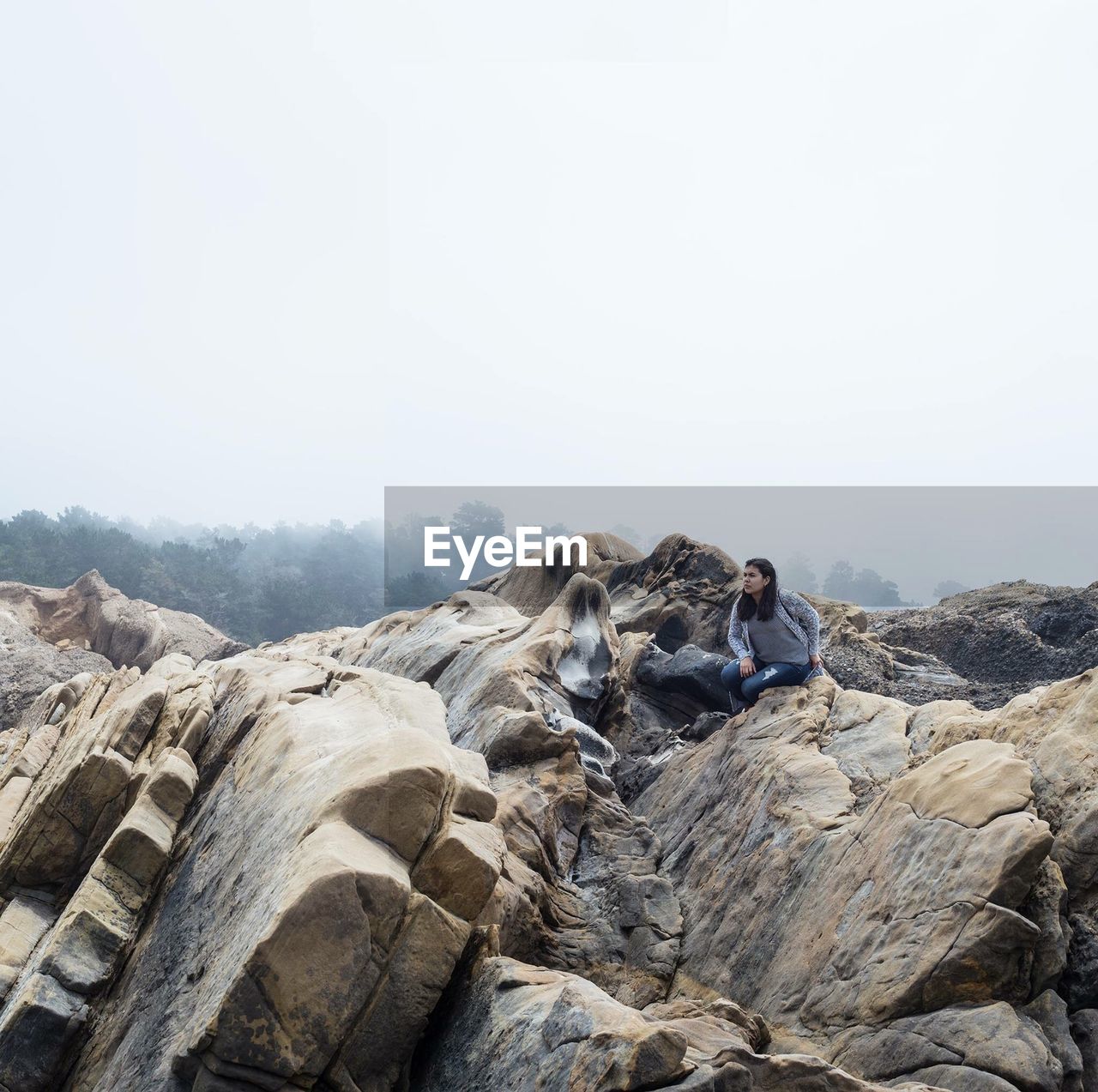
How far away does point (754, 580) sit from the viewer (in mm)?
10680

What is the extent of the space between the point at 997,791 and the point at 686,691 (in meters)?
9.29

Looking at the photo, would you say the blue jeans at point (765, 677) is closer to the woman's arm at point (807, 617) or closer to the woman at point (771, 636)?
the woman at point (771, 636)

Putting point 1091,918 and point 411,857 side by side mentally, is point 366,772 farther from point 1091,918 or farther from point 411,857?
point 1091,918

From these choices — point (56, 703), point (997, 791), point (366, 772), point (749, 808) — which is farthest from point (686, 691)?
point (56, 703)

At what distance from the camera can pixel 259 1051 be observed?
187 inches

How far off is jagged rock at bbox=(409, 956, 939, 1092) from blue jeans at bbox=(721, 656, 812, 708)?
570cm

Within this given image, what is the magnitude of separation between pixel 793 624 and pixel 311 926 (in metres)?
7.66

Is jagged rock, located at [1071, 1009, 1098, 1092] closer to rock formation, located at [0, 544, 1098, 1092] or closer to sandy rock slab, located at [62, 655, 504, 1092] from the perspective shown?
A: rock formation, located at [0, 544, 1098, 1092]

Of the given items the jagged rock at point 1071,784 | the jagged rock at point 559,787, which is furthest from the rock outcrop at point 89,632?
the jagged rock at point 1071,784

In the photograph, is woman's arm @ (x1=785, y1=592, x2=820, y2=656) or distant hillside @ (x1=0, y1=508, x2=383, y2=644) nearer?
woman's arm @ (x1=785, y1=592, x2=820, y2=656)

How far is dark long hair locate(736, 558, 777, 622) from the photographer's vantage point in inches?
417

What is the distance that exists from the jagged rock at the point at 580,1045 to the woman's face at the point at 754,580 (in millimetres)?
5684

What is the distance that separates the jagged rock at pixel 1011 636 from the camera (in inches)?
636

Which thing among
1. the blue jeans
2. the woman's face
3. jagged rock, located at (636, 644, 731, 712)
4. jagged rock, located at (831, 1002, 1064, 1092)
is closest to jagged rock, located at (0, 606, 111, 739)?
jagged rock, located at (636, 644, 731, 712)
